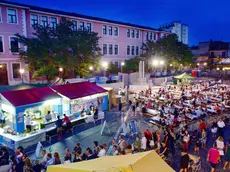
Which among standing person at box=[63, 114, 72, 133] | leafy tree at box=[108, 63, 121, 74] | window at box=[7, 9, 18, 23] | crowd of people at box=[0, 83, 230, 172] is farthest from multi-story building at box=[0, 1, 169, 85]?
crowd of people at box=[0, 83, 230, 172]

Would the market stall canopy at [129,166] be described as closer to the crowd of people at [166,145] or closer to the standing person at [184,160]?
the standing person at [184,160]

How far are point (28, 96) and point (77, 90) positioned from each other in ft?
14.2

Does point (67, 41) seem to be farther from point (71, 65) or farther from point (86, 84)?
point (86, 84)

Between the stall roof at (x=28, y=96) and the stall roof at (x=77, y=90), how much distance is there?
2.44 ft

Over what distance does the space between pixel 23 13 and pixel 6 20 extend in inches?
89.0

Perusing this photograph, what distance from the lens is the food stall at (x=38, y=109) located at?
13047 millimetres

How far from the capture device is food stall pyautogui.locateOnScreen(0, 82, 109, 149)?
13.0 metres

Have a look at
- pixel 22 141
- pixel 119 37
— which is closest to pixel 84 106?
pixel 22 141

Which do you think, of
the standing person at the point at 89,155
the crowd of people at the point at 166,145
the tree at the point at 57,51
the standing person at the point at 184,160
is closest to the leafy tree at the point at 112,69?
the tree at the point at 57,51

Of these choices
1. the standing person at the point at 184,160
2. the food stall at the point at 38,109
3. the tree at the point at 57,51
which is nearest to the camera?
the standing person at the point at 184,160

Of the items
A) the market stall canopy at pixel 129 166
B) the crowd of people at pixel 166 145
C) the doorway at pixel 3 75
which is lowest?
the crowd of people at pixel 166 145

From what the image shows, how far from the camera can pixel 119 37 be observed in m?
38.8

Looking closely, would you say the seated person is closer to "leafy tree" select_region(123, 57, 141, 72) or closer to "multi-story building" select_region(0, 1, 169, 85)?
"multi-story building" select_region(0, 1, 169, 85)

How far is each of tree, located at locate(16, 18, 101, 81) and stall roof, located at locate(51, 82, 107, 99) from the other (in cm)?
564
